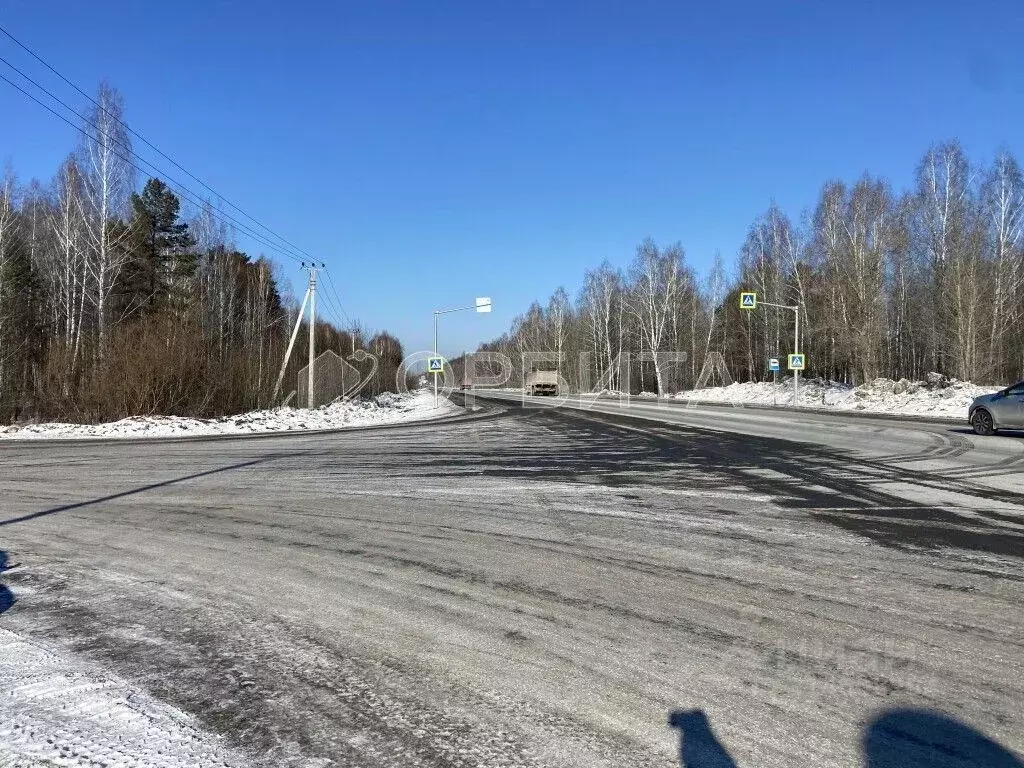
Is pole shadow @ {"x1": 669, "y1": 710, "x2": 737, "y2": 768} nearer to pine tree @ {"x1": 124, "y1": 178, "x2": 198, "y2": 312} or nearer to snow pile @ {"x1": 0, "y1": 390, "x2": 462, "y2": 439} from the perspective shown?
snow pile @ {"x1": 0, "y1": 390, "x2": 462, "y2": 439}

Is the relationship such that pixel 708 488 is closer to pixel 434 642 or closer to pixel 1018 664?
pixel 1018 664

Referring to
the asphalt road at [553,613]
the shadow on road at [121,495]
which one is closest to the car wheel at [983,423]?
the asphalt road at [553,613]

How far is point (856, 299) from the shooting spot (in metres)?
43.4

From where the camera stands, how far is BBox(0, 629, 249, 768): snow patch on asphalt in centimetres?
278

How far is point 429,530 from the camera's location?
707cm

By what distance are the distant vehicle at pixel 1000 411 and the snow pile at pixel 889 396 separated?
9.22 m

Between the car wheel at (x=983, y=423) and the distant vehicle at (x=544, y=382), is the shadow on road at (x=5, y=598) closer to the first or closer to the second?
the car wheel at (x=983, y=423)

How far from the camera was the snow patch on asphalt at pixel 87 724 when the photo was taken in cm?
278

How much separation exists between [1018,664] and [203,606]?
17.9 ft

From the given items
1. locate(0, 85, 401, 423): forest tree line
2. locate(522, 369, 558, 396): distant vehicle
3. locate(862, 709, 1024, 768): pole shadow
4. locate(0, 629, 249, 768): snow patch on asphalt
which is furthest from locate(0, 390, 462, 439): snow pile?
locate(522, 369, 558, 396): distant vehicle

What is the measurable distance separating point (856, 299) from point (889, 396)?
11.3 m

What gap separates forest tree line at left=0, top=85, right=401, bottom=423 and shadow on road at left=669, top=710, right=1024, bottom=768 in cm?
2468

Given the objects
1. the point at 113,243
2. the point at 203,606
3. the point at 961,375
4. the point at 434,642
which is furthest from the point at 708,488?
the point at 961,375

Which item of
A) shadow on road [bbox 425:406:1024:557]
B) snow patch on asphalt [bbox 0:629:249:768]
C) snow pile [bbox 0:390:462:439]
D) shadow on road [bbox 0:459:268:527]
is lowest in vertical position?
shadow on road [bbox 425:406:1024:557]
